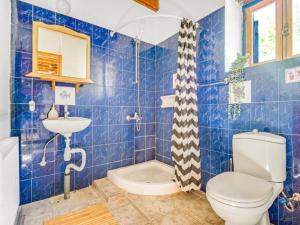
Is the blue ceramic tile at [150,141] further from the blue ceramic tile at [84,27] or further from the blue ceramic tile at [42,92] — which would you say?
the blue ceramic tile at [84,27]

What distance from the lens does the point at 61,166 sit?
1.97 meters

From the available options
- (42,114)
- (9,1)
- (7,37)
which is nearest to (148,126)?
(42,114)

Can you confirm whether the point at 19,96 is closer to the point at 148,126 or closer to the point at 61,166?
the point at 61,166

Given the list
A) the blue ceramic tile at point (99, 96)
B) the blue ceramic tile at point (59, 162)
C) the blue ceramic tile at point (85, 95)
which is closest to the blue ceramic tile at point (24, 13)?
the blue ceramic tile at point (85, 95)

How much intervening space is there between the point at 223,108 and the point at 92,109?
1.58m

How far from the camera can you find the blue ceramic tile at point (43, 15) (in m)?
1.79

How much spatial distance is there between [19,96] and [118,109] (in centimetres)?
112

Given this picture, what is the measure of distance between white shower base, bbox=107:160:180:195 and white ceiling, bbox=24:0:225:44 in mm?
1970

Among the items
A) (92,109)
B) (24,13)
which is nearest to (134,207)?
(92,109)

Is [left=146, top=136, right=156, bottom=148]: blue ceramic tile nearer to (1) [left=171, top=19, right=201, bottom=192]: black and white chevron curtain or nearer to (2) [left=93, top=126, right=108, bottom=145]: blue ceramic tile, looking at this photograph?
(2) [left=93, top=126, right=108, bottom=145]: blue ceramic tile

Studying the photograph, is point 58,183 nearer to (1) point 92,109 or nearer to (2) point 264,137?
(1) point 92,109

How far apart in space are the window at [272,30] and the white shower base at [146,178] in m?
1.66

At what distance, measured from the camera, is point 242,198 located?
105cm

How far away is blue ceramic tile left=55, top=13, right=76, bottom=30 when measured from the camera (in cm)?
192
